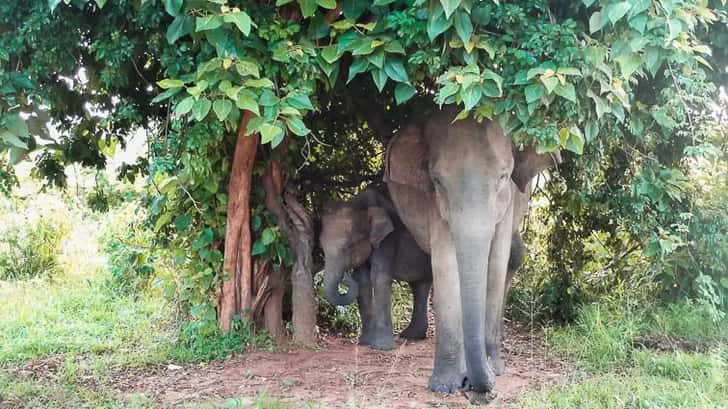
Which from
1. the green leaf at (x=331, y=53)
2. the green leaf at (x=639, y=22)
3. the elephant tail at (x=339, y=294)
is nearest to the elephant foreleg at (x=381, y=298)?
the elephant tail at (x=339, y=294)

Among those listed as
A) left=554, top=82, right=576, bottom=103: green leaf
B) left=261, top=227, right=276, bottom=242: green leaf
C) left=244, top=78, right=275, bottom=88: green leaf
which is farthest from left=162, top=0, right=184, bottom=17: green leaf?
left=261, top=227, right=276, bottom=242: green leaf

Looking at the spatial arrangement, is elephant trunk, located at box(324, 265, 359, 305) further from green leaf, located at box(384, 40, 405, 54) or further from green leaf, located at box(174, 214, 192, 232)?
green leaf, located at box(384, 40, 405, 54)

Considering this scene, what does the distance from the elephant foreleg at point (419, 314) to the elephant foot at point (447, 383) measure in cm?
186

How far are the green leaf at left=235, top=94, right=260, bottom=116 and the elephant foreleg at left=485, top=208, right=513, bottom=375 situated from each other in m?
2.07

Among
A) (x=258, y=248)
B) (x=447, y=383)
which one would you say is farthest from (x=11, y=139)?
(x=447, y=383)

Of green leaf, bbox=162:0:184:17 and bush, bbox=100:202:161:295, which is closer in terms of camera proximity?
green leaf, bbox=162:0:184:17

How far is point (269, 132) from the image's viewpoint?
383 centimetres

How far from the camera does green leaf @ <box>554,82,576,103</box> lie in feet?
12.4

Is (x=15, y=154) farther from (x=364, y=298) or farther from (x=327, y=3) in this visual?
(x=364, y=298)

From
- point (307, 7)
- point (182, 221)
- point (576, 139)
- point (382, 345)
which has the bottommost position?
point (382, 345)

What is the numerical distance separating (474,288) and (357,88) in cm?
240

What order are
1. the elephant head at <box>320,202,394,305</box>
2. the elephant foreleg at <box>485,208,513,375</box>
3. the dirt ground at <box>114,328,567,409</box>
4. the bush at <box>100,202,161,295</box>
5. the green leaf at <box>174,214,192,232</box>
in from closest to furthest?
the dirt ground at <box>114,328,567,409</box>
the elephant foreleg at <box>485,208,513,375</box>
the green leaf at <box>174,214,192,232</box>
the elephant head at <box>320,202,394,305</box>
the bush at <box>100,202,161,295</box>

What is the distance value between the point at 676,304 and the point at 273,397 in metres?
3.65

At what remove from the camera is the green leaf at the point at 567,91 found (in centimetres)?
377
